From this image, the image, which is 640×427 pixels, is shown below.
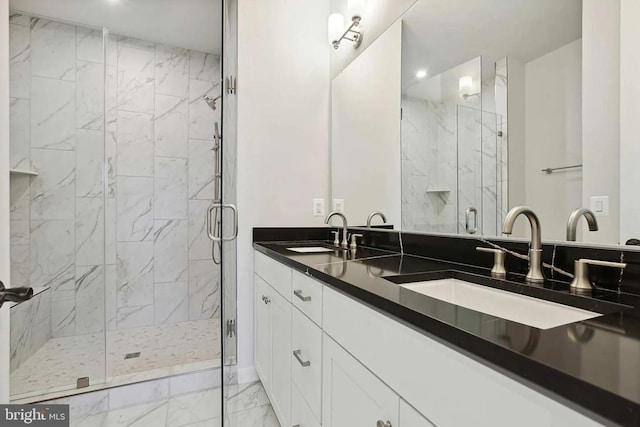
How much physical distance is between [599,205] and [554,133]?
0.26 m

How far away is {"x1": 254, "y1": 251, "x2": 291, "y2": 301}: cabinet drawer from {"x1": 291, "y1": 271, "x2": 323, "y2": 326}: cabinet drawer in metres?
0.08

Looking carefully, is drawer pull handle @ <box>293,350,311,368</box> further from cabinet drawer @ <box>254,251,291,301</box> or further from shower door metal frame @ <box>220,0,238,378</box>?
shower door metal frame @ <box>220,0,238,378</box>

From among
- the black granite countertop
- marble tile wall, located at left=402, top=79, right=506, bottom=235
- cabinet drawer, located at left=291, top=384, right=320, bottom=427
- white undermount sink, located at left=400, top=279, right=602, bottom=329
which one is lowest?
cabinet drawer, located at left=291, top=384, right=320, bottom=427

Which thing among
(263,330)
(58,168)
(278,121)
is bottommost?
(263,330)

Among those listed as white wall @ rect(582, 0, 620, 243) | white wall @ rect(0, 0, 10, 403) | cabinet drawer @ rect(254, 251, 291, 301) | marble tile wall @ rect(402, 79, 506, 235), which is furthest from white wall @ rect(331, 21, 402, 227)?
white wall @ rect(0, 0, 10, 403)

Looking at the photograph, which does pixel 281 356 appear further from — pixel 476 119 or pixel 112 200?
pixel 112 200

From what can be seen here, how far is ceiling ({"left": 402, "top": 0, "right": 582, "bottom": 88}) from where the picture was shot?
3.28 feet

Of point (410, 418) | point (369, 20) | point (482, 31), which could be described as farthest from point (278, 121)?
point (410, 418)

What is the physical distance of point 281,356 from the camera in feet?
4.88

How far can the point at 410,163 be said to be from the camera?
165 centimetres

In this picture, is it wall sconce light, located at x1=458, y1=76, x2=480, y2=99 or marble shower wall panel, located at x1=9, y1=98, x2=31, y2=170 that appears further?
marble shower wall panel, located at x1=9, y1=98, x2=31, y2=170

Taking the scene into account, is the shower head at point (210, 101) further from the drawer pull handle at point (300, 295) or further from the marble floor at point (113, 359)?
the drawer pull handle at point (300, 295)

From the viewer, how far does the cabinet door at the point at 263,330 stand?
1.71 meters

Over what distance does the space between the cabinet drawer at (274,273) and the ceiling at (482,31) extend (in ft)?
3.77
